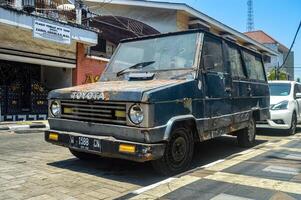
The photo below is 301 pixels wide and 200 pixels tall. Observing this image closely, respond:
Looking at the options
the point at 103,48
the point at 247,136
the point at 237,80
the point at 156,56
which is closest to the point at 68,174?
the point at 156,56

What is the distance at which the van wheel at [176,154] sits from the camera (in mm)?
6246

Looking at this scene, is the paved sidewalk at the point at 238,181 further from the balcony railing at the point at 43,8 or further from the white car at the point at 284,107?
the balcony railing at the point at 43,8

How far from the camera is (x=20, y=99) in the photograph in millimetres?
17734

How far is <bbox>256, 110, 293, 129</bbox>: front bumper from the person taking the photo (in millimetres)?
12195

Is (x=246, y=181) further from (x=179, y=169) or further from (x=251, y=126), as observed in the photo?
(x=251, y=126)

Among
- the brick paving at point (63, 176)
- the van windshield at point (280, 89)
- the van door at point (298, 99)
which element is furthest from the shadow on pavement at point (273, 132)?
the brick paving at point (63, 176)

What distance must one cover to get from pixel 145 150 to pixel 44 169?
1939mm

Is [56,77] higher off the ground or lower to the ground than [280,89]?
higher

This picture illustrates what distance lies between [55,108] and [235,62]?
388cm

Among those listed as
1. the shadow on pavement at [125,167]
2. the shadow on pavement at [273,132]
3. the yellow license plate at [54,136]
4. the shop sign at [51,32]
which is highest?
the shop sign at [51,32]

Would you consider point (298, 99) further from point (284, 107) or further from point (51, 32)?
point (51, 32)

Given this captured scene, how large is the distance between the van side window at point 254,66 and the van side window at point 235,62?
45 centimetres

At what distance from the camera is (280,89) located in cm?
1335

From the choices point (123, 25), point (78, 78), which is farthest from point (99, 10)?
point (78, 78)
